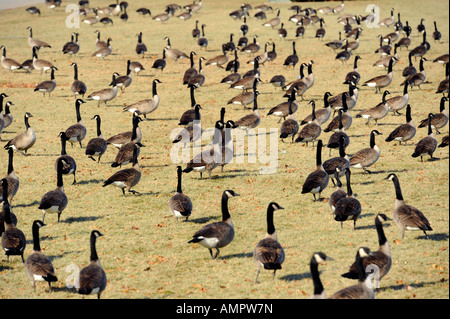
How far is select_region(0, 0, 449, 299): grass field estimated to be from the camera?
43.0 ft

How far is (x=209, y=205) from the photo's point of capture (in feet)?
60.6

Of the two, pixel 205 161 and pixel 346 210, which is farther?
pixel 205 161

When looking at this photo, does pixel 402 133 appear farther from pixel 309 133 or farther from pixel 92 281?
pixel 92 281

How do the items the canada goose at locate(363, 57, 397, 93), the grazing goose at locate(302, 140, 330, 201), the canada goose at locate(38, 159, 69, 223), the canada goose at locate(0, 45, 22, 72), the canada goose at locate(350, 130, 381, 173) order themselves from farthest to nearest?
1. the canada goose at locate(0, 45, 22, 72)
2. the canada goose at locate(363, 57, 397, 93)
3. the canada goose at locate(350, 130, 381, 173)
4. the grazing goose at locate(302, 140, 330, 201)
5. the canada goose at locate(38, 159, 69, 223)

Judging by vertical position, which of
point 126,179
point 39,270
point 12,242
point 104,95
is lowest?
point 39,270

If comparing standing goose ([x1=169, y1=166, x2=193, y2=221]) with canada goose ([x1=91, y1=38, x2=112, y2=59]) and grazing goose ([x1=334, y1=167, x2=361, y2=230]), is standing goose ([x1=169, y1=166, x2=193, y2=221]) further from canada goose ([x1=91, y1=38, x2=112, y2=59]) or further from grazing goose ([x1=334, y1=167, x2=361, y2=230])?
canada goose ([x1=91, y1=38, x2=112, y2=59])

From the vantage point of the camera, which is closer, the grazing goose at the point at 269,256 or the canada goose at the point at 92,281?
the canada goose at the point at 92,281

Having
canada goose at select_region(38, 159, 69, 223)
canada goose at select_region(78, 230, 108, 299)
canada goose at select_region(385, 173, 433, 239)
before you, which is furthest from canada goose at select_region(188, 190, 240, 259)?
canada goose at select_region(38, 159, 69, 223)

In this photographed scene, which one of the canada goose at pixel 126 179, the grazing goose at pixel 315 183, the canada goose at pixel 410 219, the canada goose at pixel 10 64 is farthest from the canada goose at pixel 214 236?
the canada goose at pixel 10 64

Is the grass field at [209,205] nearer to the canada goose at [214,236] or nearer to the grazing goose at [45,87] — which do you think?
the canada goose at [214,236]

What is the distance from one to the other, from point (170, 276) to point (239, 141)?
1332 cm

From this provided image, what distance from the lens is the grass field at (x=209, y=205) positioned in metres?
13.1

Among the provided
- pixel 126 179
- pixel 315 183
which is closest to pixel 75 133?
pixel 126 179
